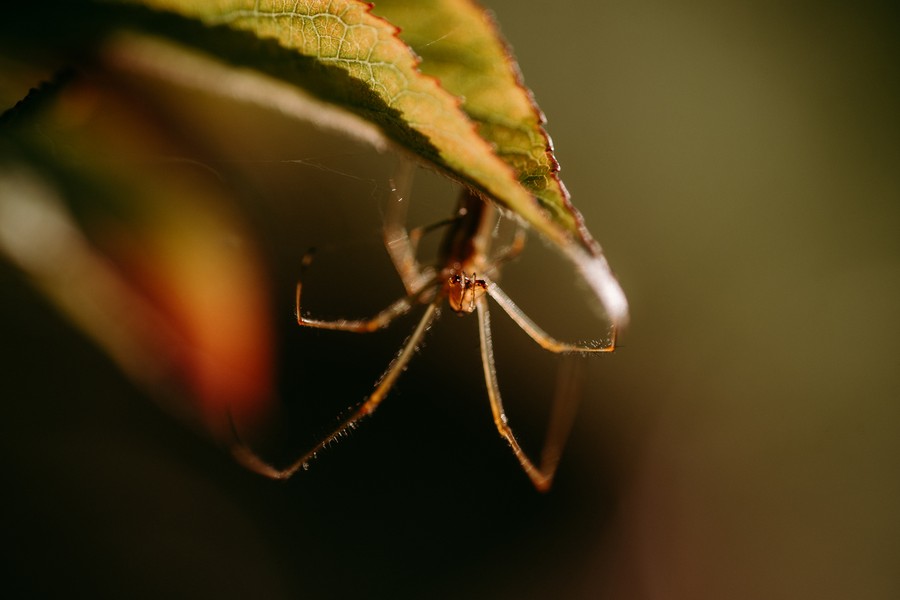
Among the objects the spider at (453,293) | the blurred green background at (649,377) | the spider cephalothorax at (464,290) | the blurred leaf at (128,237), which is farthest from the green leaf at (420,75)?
the blurred green background at (649,377)

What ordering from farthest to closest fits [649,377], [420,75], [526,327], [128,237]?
[649,377] < [526,327] < [128,237] < [420,75]

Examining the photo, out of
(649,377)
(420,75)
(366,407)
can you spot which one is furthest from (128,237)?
(649,377)

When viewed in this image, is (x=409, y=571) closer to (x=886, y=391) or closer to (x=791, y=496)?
(x=791, y=496)

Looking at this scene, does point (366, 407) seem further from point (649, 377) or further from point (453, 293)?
point (649, 377)

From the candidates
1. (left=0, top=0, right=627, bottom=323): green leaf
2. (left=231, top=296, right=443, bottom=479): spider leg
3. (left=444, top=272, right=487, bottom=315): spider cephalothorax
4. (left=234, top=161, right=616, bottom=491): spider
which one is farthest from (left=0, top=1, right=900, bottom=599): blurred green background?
(left=0, top=0, right=627, bottom=323): green leaf

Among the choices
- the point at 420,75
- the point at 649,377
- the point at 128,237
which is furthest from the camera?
the point at 649,377

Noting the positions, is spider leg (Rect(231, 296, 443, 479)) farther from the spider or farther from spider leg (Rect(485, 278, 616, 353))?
spider leg (Rect(485, 278, 616, 353))
